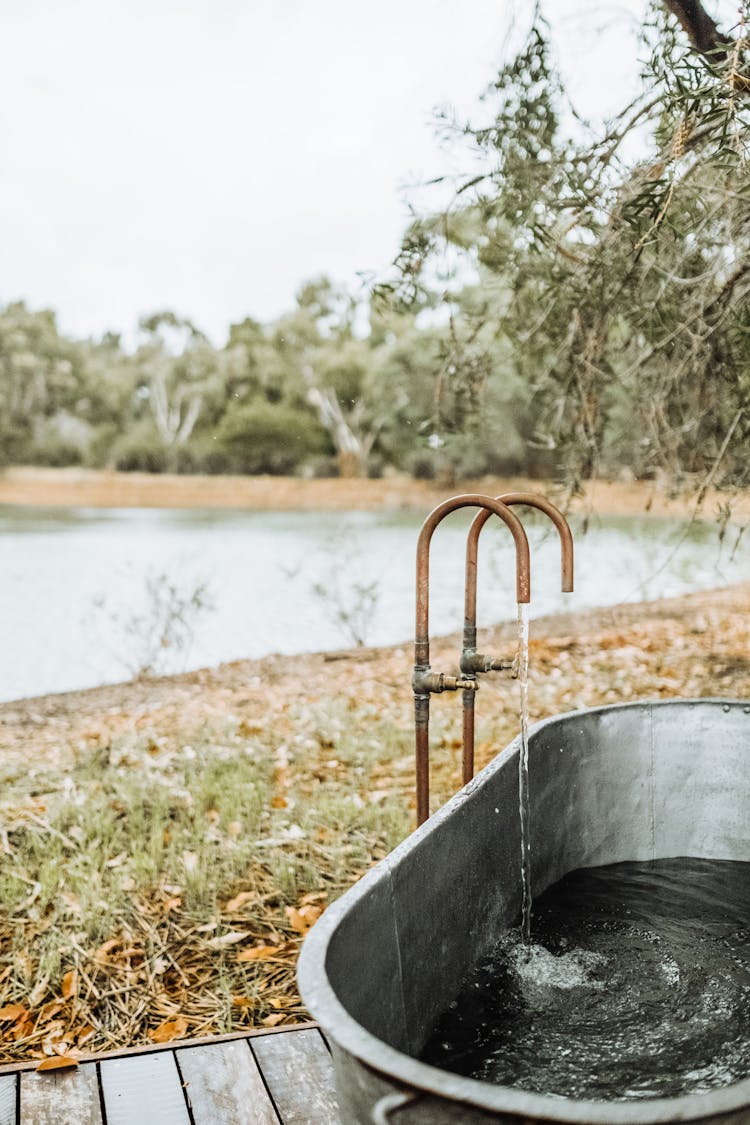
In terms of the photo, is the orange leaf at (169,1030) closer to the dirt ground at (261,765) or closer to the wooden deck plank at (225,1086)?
the dirt ground at (261,765)

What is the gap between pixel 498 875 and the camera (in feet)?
6.24

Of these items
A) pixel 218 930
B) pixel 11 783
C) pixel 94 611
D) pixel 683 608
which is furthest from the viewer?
pixel 683 608

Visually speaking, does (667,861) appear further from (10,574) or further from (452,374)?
(10,574)

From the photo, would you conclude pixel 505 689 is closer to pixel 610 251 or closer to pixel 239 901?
pixel 610 251

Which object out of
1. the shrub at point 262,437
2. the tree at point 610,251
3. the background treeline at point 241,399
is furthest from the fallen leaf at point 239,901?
the shrub at point 262,437

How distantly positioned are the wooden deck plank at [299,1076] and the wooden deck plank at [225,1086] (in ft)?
0.06

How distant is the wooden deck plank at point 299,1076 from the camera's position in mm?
1621

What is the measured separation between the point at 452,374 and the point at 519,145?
960 mm

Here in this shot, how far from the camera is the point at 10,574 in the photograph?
918 centimetres

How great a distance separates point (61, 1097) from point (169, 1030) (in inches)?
12.0

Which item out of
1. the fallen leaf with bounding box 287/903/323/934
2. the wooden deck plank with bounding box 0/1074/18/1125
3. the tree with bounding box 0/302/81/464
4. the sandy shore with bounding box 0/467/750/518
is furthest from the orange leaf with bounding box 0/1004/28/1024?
the tree with bounding box 0/302/81/464

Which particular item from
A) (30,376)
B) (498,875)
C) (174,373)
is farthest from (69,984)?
(174,373)

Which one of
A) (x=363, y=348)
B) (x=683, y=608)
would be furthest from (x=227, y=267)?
(x=683, y=608)

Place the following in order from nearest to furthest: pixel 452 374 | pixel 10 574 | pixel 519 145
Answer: pixel 519 145 < pixel 452 374 < pixel 10 574
